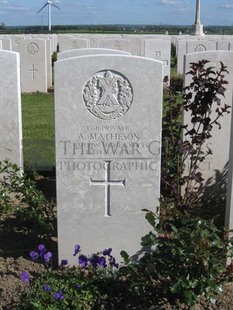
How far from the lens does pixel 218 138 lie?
5621 mm

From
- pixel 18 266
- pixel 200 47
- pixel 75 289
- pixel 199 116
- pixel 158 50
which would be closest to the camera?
pixel 75 289

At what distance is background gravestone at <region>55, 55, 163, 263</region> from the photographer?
374 centimetres

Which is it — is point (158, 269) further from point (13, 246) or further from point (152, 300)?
point (13, 246)

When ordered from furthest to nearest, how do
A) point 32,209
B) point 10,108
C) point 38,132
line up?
point 38,132
point 10,108
point 32,209

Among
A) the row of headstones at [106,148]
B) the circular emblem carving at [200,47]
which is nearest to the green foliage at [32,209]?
the row of headstones at [106,148]

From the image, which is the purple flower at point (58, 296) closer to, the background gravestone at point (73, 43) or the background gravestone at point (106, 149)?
the background gravestone at point (106, 149)

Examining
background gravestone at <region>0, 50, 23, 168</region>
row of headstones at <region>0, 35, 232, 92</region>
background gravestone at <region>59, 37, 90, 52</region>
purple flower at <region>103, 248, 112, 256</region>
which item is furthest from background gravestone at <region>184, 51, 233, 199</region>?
background gravestone at <region>59, 37, 90, 52</region>

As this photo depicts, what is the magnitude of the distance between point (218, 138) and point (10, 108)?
2118 mm

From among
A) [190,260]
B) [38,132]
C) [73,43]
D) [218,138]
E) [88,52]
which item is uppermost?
[88,52]

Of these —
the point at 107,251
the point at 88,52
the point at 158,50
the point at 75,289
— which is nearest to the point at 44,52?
the point at 158,50

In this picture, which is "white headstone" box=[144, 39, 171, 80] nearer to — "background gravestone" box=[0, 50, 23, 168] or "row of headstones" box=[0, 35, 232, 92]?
"row of headstones" box=[0, 35, 232, 92]

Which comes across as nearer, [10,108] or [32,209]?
[32,209]

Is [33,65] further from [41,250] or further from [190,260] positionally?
[190,260]

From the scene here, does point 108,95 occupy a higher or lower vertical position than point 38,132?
higher
